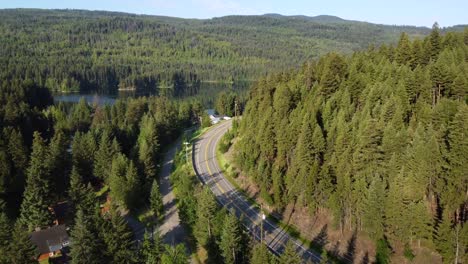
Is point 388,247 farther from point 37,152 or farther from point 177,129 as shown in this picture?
point 177,129

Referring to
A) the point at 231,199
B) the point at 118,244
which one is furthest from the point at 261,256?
the point at 231,199

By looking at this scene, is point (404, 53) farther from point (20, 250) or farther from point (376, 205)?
point (20, 250)

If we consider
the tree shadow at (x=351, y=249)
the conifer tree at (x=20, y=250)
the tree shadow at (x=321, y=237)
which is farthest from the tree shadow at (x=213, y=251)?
the conifer tree at (x=20, y=250)

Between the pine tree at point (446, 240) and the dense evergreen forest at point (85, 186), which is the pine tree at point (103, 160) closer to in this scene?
the dense evergreen forest at point (85, 186)

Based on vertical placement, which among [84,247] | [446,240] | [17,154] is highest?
[446,240]

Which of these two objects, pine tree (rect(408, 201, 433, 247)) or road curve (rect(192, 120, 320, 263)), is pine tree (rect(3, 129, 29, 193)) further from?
pine tree (rect(408, 201, 433, 247))

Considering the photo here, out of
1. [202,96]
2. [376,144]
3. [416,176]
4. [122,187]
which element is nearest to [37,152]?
[122,187]

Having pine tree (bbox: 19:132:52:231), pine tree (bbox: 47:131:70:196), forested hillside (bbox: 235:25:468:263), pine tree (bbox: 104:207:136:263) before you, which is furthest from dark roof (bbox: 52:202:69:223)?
forested hillside (bbox: 235:25:468:263)
